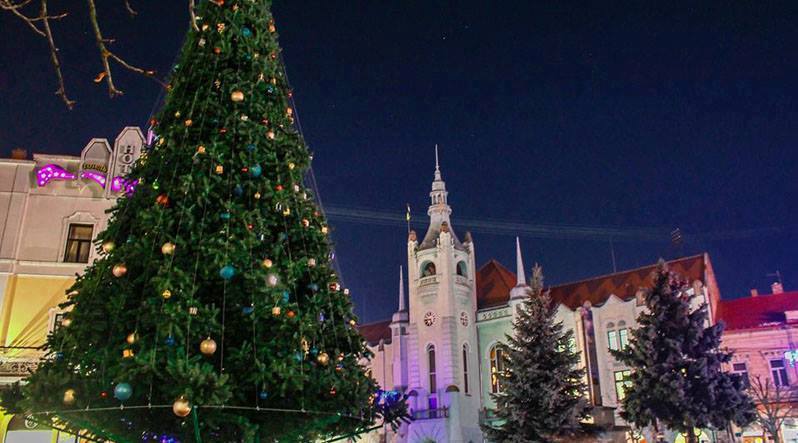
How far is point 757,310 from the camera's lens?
3462cm

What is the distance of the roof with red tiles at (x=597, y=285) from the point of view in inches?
1332

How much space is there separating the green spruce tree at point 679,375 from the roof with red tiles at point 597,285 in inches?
344

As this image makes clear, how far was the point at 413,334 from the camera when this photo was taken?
124 ft

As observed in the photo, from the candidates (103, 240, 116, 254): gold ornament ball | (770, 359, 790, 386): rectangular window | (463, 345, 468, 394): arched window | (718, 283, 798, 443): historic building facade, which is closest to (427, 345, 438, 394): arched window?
(463, 345, 468, 394): arched window

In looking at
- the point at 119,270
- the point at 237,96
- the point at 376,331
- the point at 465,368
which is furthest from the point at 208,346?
the point at 376,331

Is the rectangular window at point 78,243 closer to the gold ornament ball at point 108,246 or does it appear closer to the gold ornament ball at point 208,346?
the gold ornament ball at point 108,246

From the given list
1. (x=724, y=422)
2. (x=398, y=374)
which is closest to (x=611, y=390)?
(x=724, y=422)

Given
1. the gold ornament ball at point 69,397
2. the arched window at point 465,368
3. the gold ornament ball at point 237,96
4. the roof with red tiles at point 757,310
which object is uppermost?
the roof with red tiles at point 757,310

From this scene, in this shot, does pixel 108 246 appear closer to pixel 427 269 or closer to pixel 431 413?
pixel 431 413

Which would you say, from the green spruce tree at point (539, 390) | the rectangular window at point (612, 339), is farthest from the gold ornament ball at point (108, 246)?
the rectangular window at point (612, 339)

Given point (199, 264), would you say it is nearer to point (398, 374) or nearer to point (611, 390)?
point (611, 390)

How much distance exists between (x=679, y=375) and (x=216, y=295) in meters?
19.1

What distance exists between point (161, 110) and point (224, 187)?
185 centimetres

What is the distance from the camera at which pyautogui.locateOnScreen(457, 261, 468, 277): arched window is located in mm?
38531
